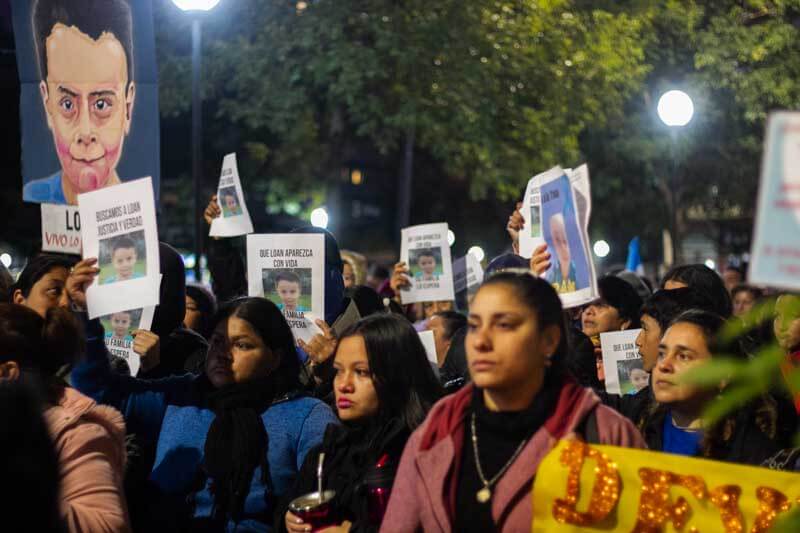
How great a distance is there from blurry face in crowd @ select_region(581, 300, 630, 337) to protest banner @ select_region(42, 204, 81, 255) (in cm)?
319

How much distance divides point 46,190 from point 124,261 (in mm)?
2612

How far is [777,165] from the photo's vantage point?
2.47 meters

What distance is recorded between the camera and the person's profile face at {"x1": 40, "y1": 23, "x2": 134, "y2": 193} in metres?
8.19

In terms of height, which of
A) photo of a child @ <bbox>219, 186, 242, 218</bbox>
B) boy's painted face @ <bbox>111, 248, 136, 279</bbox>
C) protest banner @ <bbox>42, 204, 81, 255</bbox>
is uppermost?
photo of a child @ <bbox>219, 186, 242, 218</bbox>

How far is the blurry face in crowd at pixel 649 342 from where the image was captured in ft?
20.3

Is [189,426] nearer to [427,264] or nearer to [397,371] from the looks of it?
[397,371]

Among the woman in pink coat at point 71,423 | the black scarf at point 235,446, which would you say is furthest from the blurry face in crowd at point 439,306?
the woman in pink coat at point 71,423

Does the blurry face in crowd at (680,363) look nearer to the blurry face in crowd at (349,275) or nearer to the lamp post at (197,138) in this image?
the blurry face in crowd at (349,275)

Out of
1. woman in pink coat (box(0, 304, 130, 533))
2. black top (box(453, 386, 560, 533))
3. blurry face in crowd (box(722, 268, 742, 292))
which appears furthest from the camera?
blurry face in crowd (box(722, 268, 742, 292))

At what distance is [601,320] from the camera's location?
8094 millimetres

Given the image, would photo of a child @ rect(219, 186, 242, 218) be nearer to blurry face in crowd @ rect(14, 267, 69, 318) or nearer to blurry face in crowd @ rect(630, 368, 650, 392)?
blurry face in crowd @ rect(14, 267, 69, 318)

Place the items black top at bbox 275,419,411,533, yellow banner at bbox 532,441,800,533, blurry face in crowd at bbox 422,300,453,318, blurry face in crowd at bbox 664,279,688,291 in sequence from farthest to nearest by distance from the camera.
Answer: blurry face in crowd at bbox 422,300,453,318 → blurry face in crowd at bbox 664,279,688,291 → black top at bbox 275,419,411,533 → yellow banner at bbox 532,441,800,533

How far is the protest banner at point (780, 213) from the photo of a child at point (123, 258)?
393 centimetres

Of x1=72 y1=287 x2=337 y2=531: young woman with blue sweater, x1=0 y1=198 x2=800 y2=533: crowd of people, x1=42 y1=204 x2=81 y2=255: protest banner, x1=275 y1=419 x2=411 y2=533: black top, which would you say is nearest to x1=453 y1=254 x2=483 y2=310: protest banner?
x1=0 y1=198 x2=800 y2=533: crowd of people
